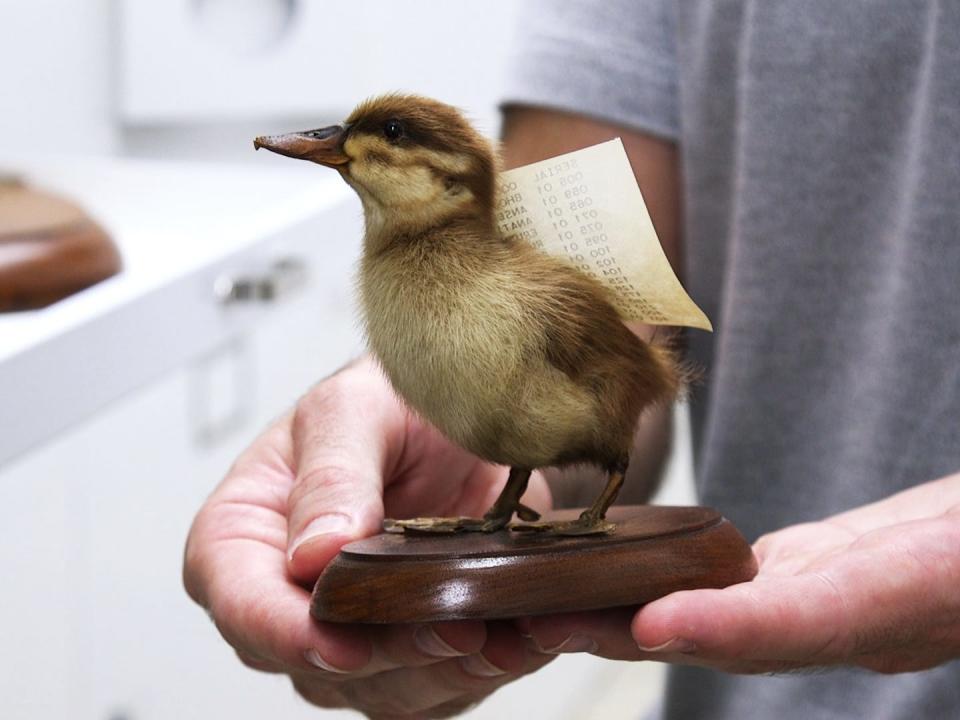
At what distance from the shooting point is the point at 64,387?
0.68 metres

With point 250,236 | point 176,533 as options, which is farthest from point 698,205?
point 176,533

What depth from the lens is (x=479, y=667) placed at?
1.73 feet

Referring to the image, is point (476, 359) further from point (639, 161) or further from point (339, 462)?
point (639, 161)

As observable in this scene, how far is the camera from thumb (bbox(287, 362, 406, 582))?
1.77 feet

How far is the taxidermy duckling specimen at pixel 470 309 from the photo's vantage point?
49cm

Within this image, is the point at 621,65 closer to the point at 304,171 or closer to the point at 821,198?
the point at 821,198

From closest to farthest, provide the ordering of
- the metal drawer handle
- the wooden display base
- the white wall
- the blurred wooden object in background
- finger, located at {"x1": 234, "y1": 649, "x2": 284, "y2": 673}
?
1. the wooden display base
2. finger, located at {"x1": 234, "y1": 649, "x2": 284, "y2": 673}
3. the blurred wooden object in background
4. the metal drawer handle
5. the white wall

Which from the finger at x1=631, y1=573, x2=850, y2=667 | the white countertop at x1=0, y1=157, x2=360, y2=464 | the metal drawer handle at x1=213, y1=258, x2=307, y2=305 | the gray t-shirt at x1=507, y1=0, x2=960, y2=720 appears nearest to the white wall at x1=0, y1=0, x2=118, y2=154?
the white countertop at x1=0, y1=157, x2=360, y2=464

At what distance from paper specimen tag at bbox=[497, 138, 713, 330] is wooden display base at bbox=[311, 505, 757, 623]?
91 mm

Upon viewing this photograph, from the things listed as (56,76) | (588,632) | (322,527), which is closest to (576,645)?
(588,632)

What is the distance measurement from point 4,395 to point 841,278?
0.53 metres

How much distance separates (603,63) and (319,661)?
1.75 ft

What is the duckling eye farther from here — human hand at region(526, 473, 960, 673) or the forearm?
the forearm

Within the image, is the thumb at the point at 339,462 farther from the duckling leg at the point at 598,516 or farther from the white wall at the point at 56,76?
the white wall at the point at 56,76
